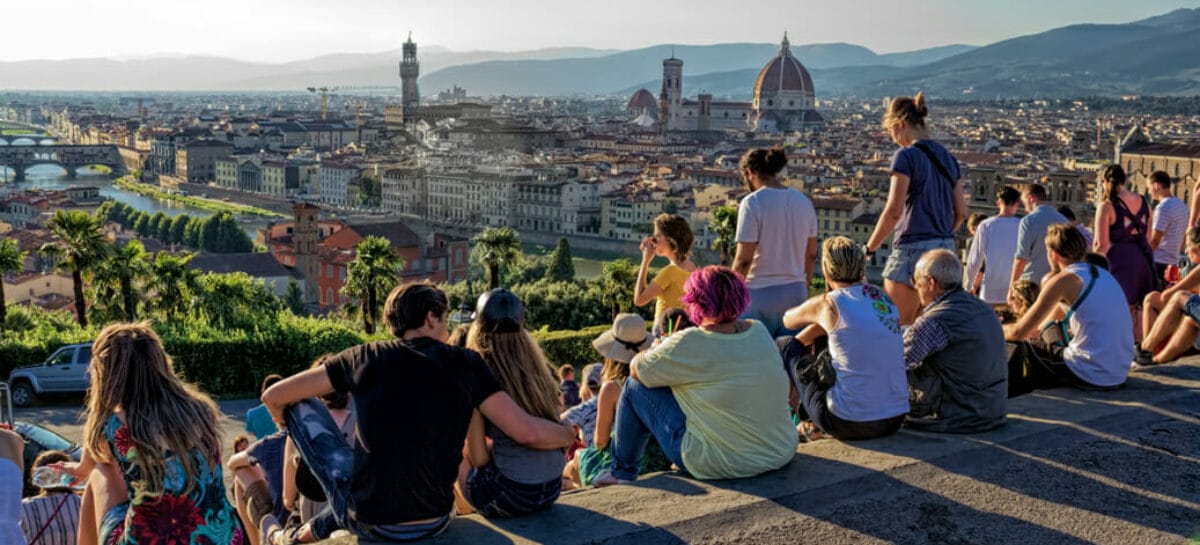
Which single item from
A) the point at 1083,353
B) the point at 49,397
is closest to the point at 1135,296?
the point at 1083,353

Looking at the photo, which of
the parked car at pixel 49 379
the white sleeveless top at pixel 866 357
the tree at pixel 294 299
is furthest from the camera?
the tree at pixel 294 299

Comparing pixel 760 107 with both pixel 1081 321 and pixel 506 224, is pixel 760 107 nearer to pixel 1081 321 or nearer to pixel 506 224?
pixel 506 224

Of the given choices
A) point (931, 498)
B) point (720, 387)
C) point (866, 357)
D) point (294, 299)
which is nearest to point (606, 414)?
point (720, 387)

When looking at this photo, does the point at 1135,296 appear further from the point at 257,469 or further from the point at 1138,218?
the point at 257,469

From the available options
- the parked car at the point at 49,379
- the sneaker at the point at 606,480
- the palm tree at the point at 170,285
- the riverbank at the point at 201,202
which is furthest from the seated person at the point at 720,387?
the riverbank at the point at 201,202

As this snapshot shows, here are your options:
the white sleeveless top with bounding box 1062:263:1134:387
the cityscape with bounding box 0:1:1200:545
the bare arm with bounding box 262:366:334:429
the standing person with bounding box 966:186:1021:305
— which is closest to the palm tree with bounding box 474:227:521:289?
the cityscape with bounding box 0:1:1200:545

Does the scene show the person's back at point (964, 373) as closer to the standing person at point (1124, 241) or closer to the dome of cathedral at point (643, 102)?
the standing person at point (1124, 241)
